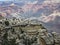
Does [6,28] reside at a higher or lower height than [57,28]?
higher

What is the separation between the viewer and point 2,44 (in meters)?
14.2

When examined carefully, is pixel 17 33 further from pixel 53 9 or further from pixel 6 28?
pixel 53 9

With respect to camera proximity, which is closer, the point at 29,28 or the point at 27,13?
the point at 29,28

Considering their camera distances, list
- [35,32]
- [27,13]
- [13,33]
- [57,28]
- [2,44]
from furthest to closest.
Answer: [27,13] → [57,28] → [35,32] → [13,33] → [2,44]

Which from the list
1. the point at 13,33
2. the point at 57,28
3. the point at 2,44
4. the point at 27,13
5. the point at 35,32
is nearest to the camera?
the point at 2,44

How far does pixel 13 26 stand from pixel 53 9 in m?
9.56

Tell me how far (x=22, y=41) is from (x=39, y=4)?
37.6ft

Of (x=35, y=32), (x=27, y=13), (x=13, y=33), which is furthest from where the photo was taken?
(x=27, y=13)

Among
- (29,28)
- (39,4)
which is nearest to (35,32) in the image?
(29,28)

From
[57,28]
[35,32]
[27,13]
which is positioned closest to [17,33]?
[35,32]

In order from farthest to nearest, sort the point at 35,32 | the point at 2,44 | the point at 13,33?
the point at 35,32
the point at 13,33
the point at 2,44

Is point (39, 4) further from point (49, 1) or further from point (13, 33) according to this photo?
point (13, 33)

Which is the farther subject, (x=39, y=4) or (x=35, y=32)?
(x=39, y=4)

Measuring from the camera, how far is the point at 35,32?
54.4 ft
